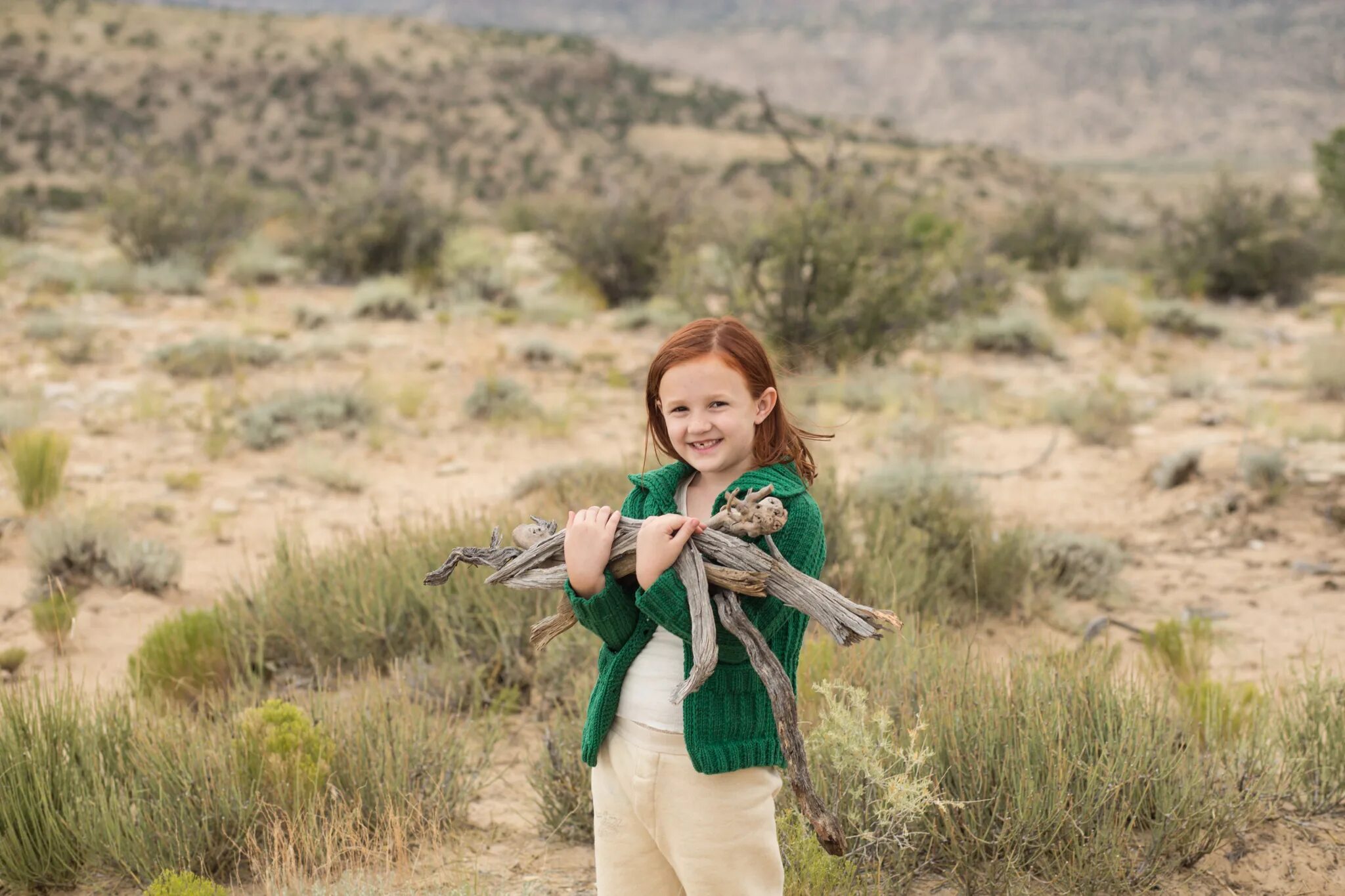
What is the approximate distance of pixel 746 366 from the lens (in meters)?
1.97

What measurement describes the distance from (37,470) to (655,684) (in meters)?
5.94

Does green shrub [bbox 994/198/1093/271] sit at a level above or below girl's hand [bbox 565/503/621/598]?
above

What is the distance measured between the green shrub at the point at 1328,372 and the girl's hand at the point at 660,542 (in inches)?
394

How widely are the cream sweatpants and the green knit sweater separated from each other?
5 centimetres

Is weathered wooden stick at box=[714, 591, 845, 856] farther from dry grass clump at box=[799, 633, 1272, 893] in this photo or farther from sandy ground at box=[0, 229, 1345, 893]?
sandy ground at box=[0, 229, 1345, 893]

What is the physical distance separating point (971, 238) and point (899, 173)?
2879 cm

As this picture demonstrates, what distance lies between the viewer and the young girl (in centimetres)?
184

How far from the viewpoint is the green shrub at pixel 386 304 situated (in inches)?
492

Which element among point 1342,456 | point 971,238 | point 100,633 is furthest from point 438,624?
Result: point 971,238

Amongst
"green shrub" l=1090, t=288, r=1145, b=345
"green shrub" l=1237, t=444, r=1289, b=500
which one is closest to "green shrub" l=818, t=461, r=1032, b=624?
"green shrub" l=1237, t=444, r=1289, b=500

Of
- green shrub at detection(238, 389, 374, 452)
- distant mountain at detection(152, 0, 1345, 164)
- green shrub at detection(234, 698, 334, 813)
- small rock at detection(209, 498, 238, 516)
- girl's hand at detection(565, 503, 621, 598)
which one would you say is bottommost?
small rock at detection(209, 498, 238, 516)

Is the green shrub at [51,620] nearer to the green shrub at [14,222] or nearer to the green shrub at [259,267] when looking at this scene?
the green shrub at [259,267]

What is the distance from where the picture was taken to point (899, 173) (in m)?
41.7

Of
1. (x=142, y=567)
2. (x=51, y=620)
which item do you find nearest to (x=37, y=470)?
(x=142, y=567)
